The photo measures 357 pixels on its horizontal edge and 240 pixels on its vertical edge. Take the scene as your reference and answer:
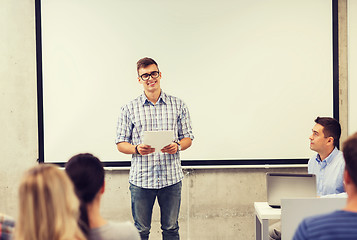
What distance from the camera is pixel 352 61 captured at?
413cm

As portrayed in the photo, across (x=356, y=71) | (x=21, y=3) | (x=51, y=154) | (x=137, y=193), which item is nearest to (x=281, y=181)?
(x=137, y=193)

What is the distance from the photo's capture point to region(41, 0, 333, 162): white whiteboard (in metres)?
4.15

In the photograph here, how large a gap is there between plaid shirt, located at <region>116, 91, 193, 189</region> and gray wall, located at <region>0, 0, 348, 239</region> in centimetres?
94

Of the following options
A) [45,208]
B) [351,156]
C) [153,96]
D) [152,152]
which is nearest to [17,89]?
[153,96]

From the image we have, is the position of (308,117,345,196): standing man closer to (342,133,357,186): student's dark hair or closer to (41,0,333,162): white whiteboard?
(41,0,333,162): white whiteboard

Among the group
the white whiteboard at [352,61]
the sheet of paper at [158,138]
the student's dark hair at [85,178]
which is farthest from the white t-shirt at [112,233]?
the white whiteboard at [352,61]

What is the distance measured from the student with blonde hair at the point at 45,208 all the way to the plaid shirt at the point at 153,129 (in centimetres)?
202

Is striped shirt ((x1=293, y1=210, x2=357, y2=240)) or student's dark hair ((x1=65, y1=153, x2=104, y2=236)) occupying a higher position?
student's dark hair ((x1=65, y1=153, x2=104, y2=236))

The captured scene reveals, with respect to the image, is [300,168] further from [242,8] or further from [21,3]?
[21,3]

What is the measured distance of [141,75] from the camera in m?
3.21

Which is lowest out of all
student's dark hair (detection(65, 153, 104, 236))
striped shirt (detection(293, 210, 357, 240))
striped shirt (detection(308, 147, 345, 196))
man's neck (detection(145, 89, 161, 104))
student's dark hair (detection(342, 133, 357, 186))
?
striped shirt (detection(308, 147, 345, 196))

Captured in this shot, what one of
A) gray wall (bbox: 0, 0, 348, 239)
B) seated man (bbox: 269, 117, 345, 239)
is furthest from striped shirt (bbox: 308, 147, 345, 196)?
gray wall (bbox: 0, 0, 348, 239)

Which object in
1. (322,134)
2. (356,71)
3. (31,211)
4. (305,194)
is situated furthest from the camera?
(356,71)

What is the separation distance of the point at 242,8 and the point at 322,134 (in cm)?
171
